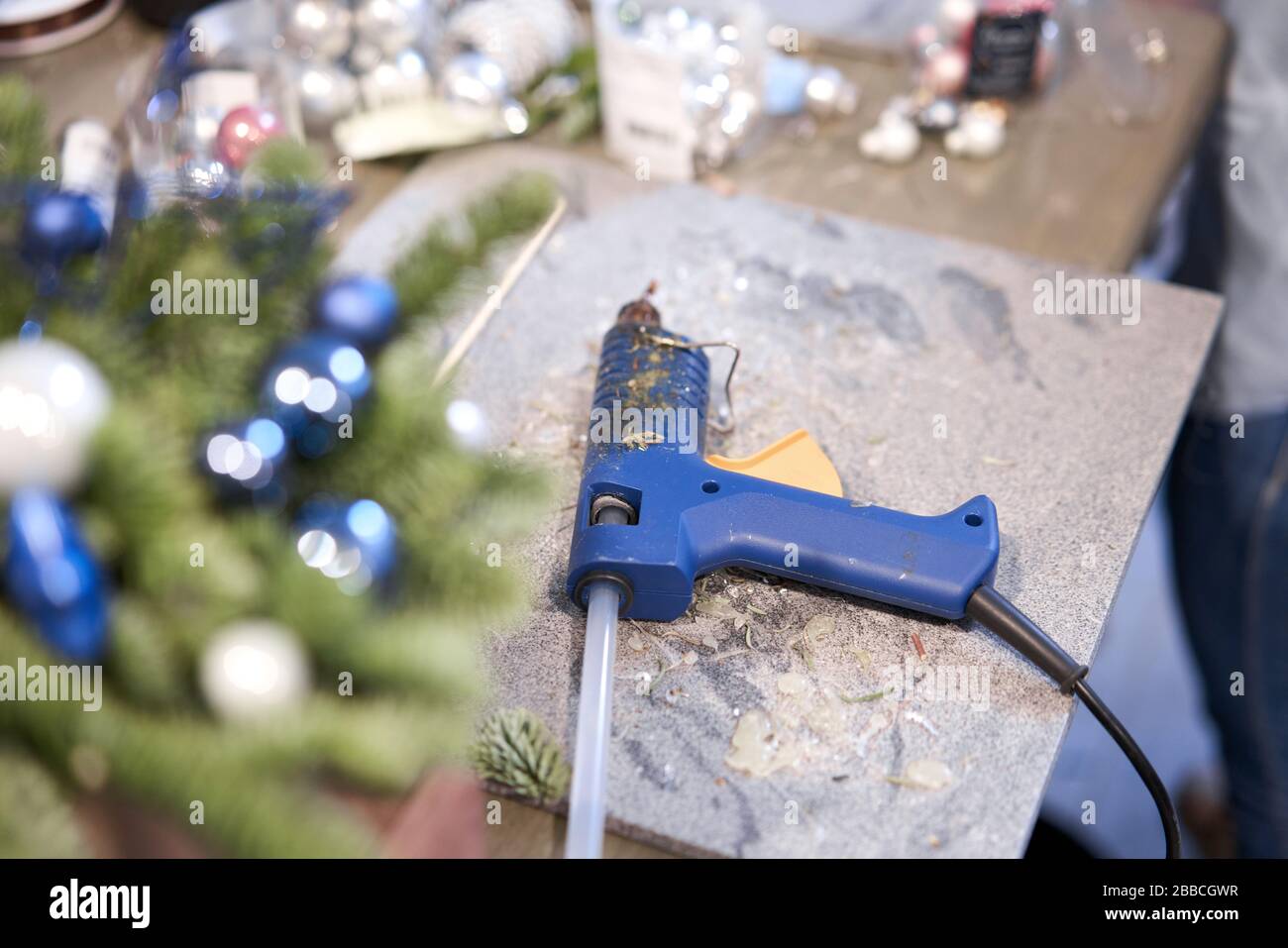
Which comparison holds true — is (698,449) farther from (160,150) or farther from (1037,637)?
(160,150)

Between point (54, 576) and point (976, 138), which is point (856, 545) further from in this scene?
point (976, 138)

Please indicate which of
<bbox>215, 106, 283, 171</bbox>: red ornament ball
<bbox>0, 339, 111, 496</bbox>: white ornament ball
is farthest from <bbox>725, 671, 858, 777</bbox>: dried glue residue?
<bbox>215, 106, 283, 171</bbox>: red ornament ball

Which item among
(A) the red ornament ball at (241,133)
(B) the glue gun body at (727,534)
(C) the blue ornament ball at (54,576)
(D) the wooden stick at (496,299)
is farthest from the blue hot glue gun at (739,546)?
(A) the red ornament ball at (241,133)

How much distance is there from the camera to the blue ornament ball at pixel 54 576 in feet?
1.11

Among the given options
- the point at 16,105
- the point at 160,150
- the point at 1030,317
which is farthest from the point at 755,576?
the point at 160,150

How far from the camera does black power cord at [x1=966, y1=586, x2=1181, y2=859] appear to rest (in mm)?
614

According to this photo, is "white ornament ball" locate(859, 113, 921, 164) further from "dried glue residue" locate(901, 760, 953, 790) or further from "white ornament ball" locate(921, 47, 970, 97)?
"dried glue residue" locate(901, 760, 953, 790)

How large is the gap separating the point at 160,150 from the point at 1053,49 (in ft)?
2.52

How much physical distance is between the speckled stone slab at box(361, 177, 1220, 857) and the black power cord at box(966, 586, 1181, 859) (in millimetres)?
14

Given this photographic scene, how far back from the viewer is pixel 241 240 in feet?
1.44

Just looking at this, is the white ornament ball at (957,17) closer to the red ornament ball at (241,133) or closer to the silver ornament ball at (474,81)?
the silver ornament ball at (474,81)
